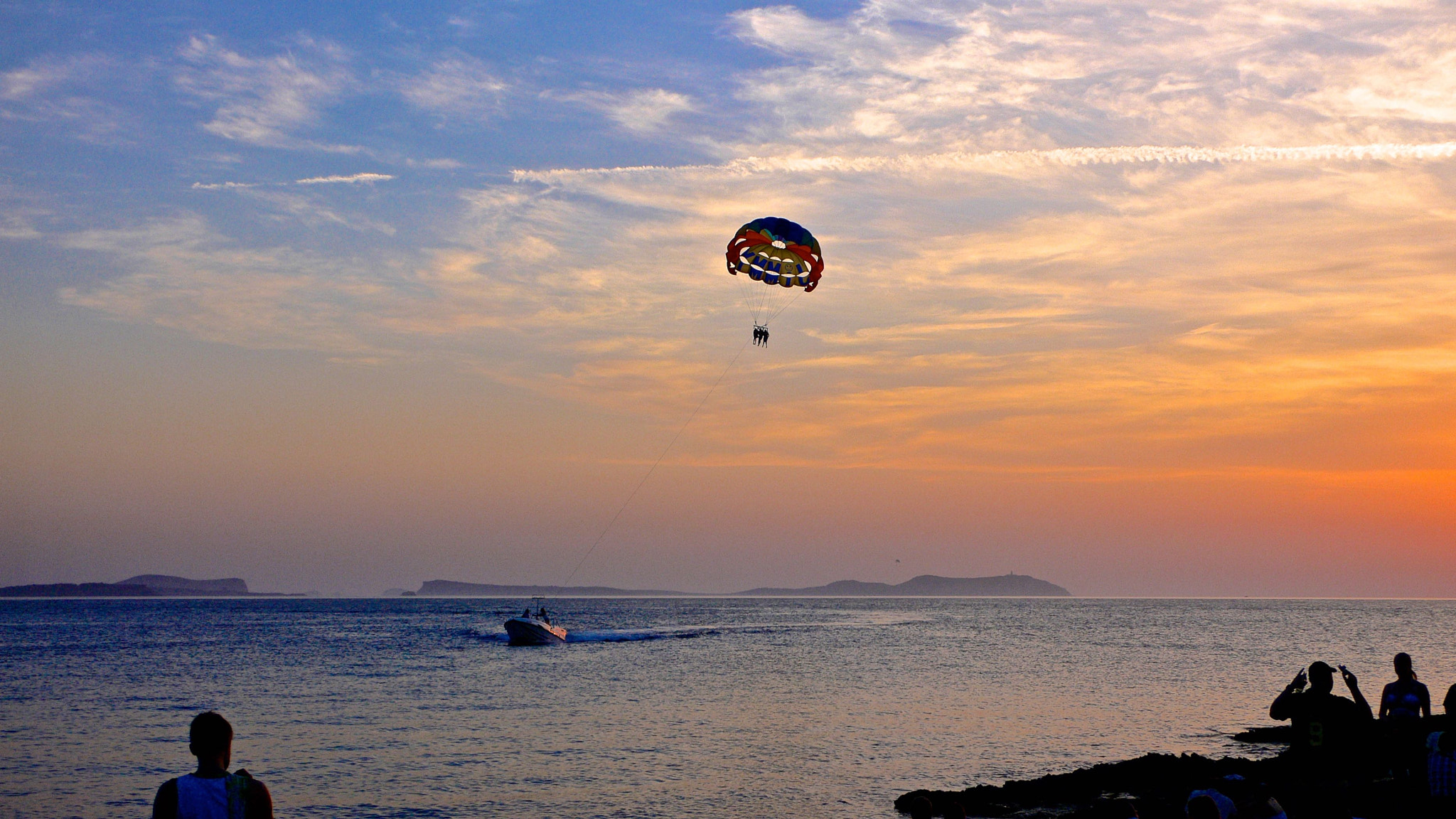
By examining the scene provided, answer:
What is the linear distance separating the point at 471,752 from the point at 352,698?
1391 cm

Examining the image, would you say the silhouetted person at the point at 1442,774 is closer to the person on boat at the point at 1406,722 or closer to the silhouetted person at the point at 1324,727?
the silhouetted person at the point at 1324,727

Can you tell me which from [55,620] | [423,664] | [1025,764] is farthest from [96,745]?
[55,620]

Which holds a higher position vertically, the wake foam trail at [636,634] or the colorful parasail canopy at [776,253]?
the colorful parasail canopy at [776,253]

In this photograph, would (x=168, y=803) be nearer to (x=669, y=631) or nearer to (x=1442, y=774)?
(x=1442, y=774)

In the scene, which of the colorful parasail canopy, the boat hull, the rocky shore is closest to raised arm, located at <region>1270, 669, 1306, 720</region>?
the rocky shore

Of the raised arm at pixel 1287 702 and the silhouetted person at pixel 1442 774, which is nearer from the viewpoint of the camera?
the silhouetted person at pixel 1442 774

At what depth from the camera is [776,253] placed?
31.2 m

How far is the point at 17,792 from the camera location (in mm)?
21219

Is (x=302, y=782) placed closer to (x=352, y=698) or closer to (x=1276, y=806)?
(x=352, y=698)

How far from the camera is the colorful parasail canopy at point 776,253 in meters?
30.8

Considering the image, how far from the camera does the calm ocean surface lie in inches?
829

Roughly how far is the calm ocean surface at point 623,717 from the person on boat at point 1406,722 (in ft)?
28.9

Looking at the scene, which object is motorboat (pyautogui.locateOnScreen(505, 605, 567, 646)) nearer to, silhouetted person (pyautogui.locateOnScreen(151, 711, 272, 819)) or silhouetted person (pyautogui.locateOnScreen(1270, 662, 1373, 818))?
silhouetted person (pyautogui.locateOnScreen(1270, 662, 1373, 818))

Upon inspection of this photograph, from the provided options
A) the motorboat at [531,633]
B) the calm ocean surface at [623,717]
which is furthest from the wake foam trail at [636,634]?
the calm ocean surface at [623,717]
